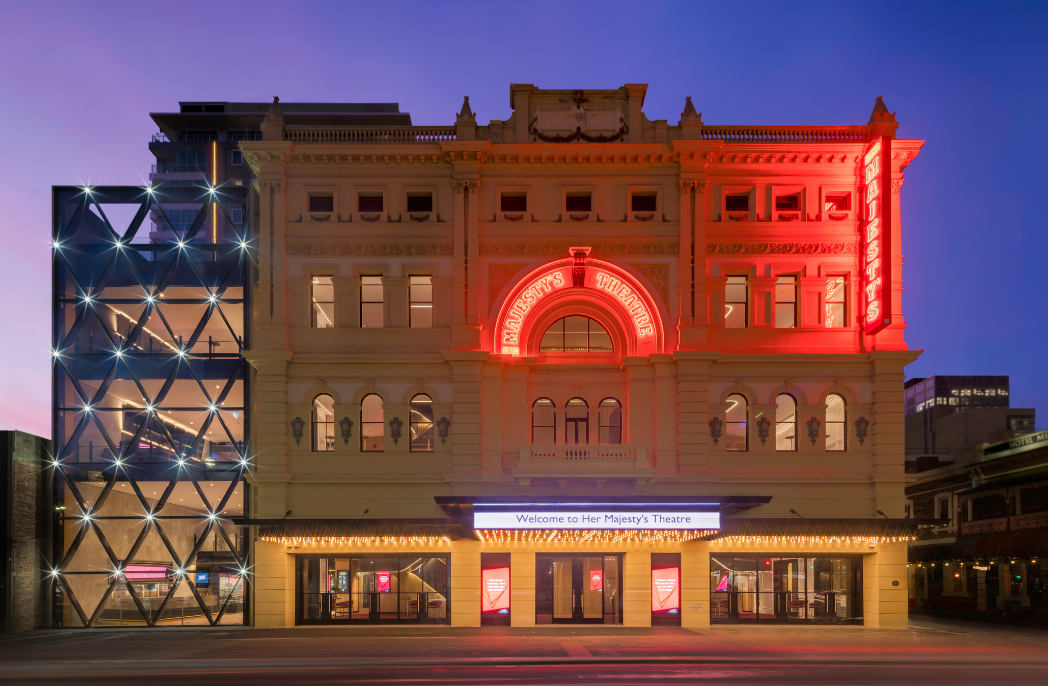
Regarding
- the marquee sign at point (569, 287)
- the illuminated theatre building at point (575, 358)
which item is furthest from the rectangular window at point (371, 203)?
the marquee sign at point (569, 287)

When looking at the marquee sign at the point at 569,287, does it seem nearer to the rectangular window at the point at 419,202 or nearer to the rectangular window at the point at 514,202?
the rectangular window at the point at 514,202

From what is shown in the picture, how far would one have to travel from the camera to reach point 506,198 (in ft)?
105

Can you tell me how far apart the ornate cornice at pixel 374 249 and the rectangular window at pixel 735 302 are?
11.6 metres

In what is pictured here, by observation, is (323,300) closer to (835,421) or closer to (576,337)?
(576,337)

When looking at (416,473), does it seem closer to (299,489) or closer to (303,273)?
(299,489)

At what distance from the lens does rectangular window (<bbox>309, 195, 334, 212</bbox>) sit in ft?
105

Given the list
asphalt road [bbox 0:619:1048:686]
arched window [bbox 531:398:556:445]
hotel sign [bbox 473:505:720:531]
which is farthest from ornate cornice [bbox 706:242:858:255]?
asphalt road [bbox 0:619:1048:686]

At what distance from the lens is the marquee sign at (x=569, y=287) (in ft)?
101

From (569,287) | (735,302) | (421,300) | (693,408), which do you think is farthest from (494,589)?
(735,302)

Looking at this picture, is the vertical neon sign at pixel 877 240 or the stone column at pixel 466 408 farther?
the stone column at pixel 466 408

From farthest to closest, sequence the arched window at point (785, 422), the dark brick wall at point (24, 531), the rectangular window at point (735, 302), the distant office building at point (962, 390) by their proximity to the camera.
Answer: the distant office building at point (962, 390) < the rectangular window at point (735, 302) < the arched window at point (785, 422) < the dark brick wall at point (24, 531)

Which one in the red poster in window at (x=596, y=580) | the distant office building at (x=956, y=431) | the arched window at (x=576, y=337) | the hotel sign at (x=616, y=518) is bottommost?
the red poster in window at (x=596, y=580)

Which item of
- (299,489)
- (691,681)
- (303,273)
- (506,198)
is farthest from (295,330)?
(691,681)

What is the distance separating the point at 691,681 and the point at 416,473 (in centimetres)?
1474
